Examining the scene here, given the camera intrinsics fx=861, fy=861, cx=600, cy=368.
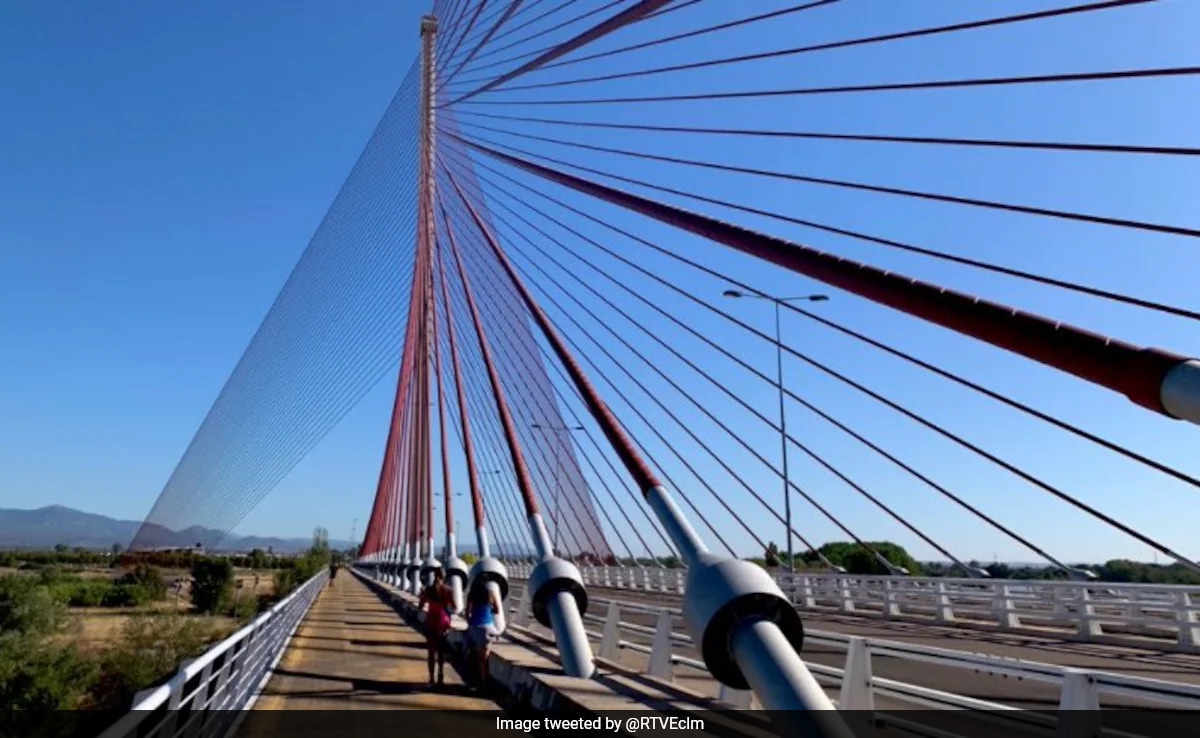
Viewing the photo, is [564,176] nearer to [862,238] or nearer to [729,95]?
[729,95]

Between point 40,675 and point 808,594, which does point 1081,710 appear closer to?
point 808,594

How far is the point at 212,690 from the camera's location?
8.70m

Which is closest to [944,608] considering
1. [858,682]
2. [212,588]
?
[858,682]

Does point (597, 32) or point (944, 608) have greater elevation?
point (597, 32)

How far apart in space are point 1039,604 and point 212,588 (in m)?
50.0

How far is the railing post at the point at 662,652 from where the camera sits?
10164mm

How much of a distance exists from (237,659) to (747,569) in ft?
19.4

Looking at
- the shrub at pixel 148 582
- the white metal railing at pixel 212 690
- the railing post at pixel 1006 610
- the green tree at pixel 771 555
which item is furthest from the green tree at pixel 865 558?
the shrub at pixel 148 582

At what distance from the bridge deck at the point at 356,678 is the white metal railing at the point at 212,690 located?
289mm

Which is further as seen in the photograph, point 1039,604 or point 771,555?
point 771,555

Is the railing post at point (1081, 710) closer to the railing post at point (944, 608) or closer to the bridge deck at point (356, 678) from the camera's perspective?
the bridge deck at point (356, 678)

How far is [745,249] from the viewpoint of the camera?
7027 millimetres

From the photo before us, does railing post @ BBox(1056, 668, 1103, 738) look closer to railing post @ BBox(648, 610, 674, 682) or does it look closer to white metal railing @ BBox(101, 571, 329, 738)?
railing post @ BBox(648, 610, 674, 682)

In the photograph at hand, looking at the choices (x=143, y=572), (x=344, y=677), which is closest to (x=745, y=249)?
(x=344, y=677)
